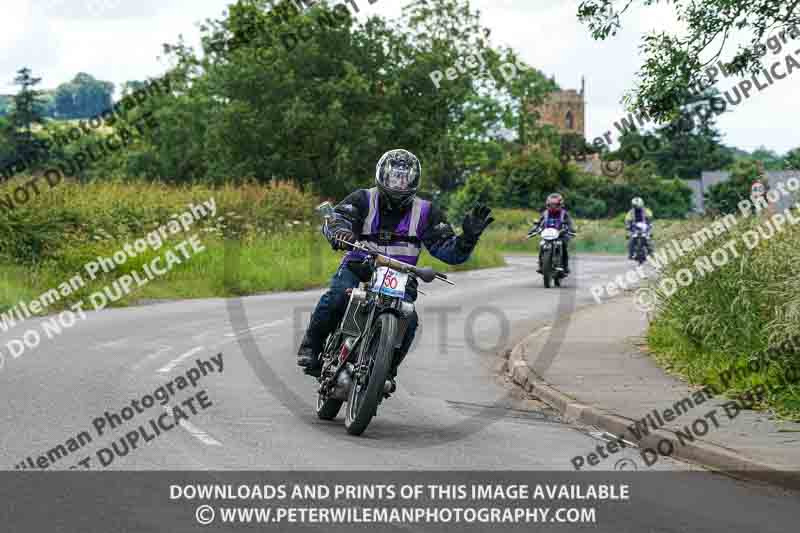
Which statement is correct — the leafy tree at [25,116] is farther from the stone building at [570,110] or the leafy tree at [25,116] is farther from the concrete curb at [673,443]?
the stone building at [570,110]

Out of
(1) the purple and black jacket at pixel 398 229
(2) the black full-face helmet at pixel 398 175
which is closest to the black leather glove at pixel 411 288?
(1) the purple and black jacket at pixel 398 229

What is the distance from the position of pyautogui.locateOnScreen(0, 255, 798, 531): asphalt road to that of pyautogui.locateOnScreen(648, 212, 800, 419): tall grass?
5.49ft

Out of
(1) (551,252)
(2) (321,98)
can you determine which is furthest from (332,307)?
(2) (321,98)

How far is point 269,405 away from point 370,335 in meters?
2.14

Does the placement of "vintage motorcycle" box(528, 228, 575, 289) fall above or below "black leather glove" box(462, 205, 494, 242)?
below

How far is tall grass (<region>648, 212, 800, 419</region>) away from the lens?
1131 cm

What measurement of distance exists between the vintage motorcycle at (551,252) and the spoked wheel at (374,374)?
17.6m

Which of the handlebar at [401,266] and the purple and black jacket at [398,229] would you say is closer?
the handlebar at [401,266]

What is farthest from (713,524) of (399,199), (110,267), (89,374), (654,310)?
(110,267)

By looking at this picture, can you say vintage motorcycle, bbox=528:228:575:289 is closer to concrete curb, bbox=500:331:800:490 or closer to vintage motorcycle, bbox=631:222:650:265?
vintage motorcycle, bbox=631:222:650:265

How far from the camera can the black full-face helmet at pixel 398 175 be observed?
9828 mm

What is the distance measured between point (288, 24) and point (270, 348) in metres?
37.1

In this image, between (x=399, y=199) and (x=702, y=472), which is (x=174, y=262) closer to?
(x=399, y=199)

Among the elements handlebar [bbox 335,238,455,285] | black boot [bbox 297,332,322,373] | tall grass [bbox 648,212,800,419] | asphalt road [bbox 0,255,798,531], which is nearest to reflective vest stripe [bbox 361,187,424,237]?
handlebar [bbox 335,238,455,285]
